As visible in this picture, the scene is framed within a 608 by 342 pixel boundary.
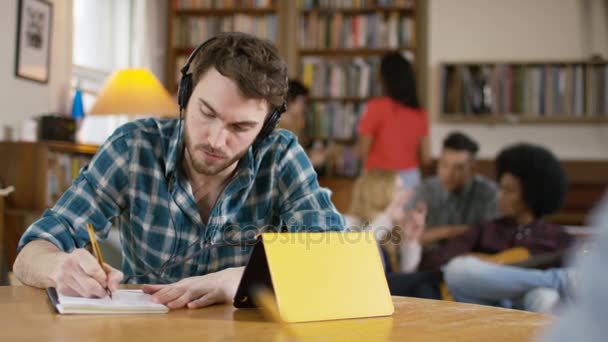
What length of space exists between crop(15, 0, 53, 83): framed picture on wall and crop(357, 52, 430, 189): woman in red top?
1871mm

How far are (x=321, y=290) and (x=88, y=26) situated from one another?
13.1 ft

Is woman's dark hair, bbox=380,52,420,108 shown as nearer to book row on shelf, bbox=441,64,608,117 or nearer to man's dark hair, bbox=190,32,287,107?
book row on shelf, bbox=441,64,608,117

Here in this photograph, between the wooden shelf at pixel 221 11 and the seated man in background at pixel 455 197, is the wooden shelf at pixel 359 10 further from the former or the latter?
the seated man in background at pixel 455 197

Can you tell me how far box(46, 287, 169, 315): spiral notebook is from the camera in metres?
0.85

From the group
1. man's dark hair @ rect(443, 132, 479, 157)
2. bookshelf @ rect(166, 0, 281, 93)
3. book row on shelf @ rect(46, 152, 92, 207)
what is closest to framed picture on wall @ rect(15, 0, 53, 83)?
book row on shelf @ rect(46, 152, 92, 207)

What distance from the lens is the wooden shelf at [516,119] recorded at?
187 inches

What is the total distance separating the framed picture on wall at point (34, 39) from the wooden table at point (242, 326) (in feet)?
9.17

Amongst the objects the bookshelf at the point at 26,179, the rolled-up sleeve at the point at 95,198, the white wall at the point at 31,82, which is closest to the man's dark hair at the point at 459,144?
the bookshelf at the point at 26,179

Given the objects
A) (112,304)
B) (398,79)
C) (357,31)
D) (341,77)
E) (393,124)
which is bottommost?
(112,304)

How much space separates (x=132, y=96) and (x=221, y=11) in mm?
1902

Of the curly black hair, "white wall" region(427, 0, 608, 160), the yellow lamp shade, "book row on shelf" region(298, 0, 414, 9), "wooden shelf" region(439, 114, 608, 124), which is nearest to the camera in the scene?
the curly black hair

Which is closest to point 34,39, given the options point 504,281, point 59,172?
point 59,172

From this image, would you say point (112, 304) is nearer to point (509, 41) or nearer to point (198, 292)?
point (198, 292)

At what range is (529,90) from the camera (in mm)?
4840
